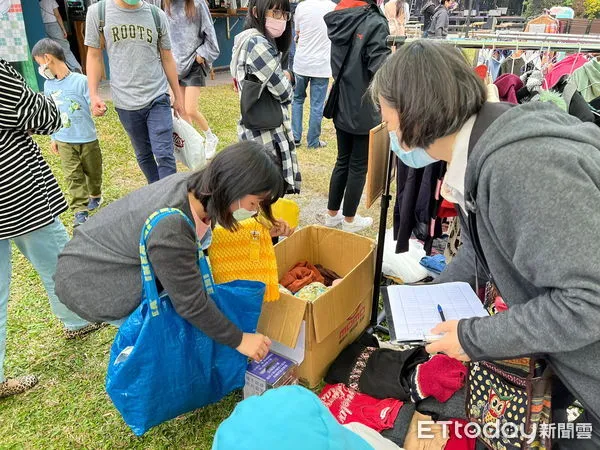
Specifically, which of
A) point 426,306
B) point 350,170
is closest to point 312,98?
point 350,170

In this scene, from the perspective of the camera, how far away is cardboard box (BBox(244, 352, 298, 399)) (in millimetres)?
2016

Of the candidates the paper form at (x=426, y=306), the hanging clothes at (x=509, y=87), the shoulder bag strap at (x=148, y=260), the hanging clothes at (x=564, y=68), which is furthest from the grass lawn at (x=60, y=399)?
the hanging clothes at (x=564, y=68)

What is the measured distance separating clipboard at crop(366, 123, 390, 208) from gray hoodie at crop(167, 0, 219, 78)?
284 centimetres

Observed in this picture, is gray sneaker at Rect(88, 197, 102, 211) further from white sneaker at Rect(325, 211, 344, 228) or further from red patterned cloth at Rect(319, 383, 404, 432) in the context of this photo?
red patterned cloth at Rect(319, 383, 404, 432)

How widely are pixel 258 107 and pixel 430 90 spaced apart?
1761 millimetres

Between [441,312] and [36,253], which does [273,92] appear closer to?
[36,253]

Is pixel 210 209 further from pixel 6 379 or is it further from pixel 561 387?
pixel 6 379

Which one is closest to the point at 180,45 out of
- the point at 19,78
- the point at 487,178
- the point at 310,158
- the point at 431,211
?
the point at 310,158

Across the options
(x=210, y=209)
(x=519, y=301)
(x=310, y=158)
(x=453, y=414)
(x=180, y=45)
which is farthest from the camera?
(x=310, y=158)

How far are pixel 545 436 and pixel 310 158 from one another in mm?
4251

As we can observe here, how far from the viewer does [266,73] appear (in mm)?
2703

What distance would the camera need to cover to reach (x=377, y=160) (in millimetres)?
2193

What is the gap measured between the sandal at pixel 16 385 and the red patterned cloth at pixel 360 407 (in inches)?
55.1

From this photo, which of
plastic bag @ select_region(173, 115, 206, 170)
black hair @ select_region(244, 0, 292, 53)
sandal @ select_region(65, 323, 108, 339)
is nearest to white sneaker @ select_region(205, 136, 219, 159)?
plastic bag @ select_region(173, 115, 206, 170)
